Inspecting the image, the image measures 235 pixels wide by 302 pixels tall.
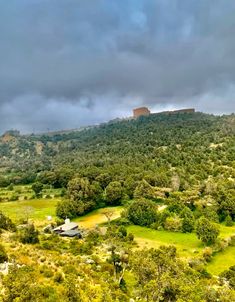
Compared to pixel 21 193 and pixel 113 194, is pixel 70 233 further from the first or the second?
pixel 21 193

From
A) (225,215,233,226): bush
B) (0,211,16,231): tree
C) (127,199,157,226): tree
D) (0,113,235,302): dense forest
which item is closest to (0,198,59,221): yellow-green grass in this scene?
(0,113,235,302): dense forest

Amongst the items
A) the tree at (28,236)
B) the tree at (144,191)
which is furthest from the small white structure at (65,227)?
the tree at (144,191)

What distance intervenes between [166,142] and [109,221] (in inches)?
3816

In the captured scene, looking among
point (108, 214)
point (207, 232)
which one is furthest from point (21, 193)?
point (207, 232)

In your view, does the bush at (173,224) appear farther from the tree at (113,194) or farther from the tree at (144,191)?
the tree at (113,194)

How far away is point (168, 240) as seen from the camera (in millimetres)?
76188

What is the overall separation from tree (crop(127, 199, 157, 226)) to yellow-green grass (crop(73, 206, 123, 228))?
217 inches

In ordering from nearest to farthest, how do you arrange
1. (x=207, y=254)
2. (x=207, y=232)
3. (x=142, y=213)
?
(x=207, y=254) → (x=207, y=232) → (x=142, y=213)

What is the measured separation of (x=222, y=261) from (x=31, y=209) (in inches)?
1939

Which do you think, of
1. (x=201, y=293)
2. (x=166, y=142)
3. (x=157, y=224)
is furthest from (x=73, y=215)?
(x=166, y=142)

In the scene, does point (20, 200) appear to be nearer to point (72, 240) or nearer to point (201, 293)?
point (72, 240)

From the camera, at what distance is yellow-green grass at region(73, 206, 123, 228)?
3573 inches

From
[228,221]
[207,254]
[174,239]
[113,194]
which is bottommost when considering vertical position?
[207,254]

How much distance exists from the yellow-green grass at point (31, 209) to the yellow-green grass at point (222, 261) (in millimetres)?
44102
